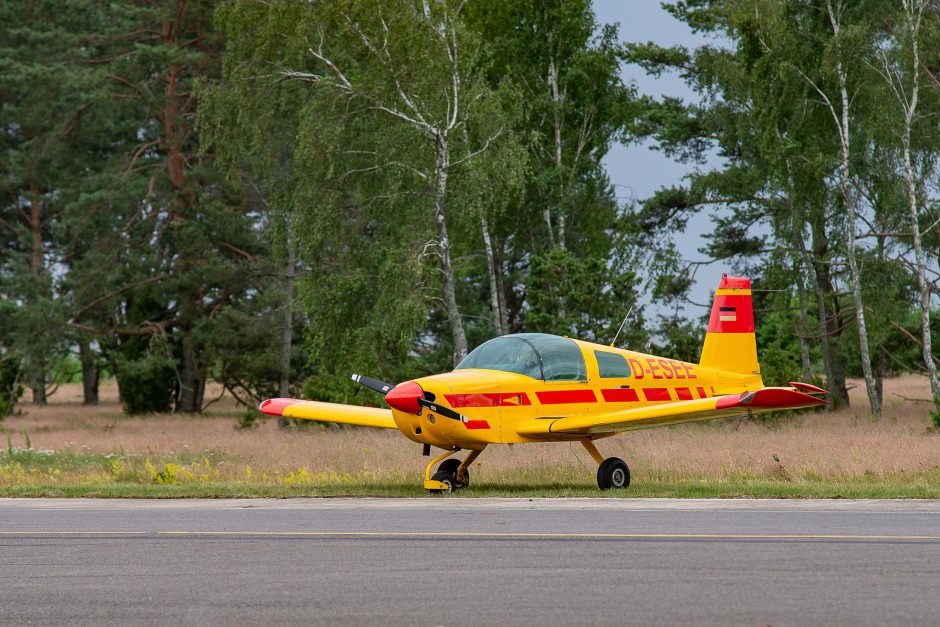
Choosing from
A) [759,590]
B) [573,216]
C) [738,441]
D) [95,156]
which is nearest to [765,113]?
[573,216]

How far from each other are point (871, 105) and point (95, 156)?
32.1 m

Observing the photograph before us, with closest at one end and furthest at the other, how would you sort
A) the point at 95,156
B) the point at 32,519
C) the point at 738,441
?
the point at 32,519 < the point at 738,441 < the point at 95,156

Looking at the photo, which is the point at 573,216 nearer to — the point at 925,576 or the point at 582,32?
the point at 582,32

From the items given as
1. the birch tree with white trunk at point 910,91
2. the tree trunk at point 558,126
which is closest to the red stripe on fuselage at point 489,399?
the birch tree with white trunk at point 910,91

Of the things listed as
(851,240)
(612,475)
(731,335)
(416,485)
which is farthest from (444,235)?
(612,475)

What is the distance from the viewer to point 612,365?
1546 cm

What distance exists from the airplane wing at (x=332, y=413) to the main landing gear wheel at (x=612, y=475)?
2862 millimetres

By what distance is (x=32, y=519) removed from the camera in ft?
41.1

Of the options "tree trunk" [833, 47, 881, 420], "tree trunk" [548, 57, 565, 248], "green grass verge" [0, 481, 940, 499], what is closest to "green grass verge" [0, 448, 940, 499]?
"green grass verge" [0, 481, 940, 499]

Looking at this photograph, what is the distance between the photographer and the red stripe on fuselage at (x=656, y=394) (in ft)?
51.5

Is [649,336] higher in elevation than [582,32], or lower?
lower

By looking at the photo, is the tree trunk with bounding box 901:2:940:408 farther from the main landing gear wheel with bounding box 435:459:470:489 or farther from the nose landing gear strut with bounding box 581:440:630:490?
the main landing gear wheel with bounding box 435:459:470:489

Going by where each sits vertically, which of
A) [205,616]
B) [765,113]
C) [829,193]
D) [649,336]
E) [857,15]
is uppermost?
[857,15]

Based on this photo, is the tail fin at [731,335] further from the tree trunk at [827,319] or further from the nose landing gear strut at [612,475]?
the tree trunk at [827,319]
